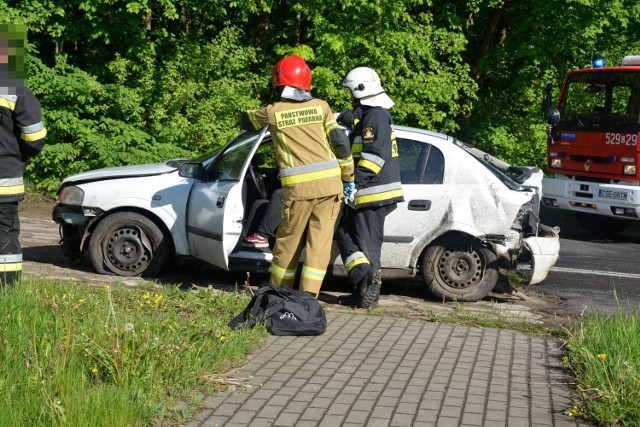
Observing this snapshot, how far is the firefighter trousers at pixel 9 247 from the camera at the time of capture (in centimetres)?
705

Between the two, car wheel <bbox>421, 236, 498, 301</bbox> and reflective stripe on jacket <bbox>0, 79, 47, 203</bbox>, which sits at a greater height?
reflective stripe on jacket <bbox>0, 79, 47, 203</bbox>

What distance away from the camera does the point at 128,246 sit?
372 inches

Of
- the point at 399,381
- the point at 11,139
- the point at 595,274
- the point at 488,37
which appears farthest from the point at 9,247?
the point at 488,37

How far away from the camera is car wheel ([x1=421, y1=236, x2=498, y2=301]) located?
29.4 feet

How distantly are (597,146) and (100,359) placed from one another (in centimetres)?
1079

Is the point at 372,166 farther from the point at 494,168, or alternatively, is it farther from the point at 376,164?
the point at 494,168

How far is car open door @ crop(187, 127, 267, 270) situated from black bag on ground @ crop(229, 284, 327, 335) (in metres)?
1.41

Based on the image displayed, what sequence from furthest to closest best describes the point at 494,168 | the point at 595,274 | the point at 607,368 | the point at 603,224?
the point at 603,224 → the point at 595,274 → the point at 494,168 → the point at 607,368

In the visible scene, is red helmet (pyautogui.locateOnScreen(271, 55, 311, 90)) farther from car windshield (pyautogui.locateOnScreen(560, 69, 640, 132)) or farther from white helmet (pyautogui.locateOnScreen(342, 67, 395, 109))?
car windshield (pyautogui.locateOnScreen(560, 69, 640, 132))

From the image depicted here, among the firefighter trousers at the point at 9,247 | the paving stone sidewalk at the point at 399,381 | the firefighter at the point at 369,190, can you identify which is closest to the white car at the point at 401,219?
the firefighter at the point at 369,190

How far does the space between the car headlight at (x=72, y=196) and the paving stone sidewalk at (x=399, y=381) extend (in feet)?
10.3

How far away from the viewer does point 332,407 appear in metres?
5.54

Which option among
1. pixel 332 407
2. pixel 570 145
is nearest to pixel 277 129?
pixel 332 407

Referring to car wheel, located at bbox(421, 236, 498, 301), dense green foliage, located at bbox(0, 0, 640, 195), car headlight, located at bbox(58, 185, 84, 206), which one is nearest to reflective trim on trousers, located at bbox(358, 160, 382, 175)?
car wheel, located at bbox(421, 236, 498, 301)
